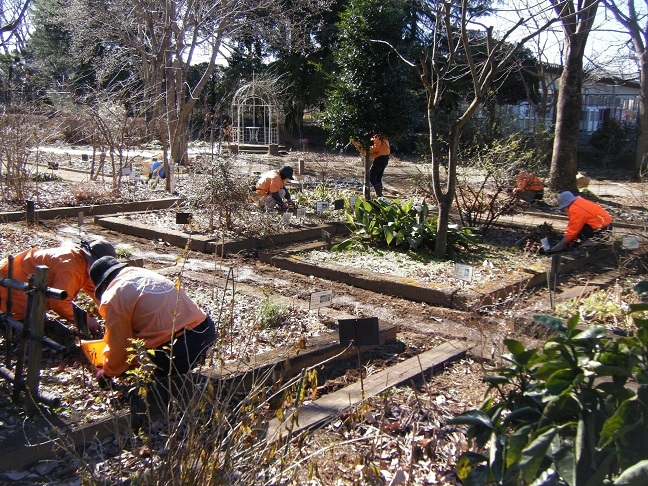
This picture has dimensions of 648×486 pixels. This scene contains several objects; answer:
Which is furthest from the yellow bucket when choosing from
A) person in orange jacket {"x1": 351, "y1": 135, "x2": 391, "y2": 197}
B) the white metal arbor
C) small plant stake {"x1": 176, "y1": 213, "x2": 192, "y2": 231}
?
the white metal arbor

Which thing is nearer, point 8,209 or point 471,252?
point 471,252

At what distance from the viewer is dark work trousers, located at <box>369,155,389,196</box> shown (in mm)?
13016

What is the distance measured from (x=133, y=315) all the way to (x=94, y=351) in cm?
71

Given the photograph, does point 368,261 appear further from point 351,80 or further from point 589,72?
point 589,72

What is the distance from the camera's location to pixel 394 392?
4.31 m

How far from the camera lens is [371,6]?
1108 centimetres

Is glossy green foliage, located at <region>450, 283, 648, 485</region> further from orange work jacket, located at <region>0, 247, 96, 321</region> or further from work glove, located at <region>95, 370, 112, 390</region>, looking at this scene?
orange work jacket, located at <region>0, 247, 96, 321</region>

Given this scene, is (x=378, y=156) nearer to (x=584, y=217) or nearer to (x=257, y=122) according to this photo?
(x=584, y=217)

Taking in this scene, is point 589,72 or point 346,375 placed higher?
point 589,72

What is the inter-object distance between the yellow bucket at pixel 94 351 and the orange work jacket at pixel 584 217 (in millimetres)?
6271

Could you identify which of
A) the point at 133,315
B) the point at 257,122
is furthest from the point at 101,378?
the point at 257,122

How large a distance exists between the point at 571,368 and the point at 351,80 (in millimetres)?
10160

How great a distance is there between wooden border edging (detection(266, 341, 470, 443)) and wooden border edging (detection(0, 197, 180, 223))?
7470 millimetres

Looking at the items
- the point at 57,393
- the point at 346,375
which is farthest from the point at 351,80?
the point at 57,393
